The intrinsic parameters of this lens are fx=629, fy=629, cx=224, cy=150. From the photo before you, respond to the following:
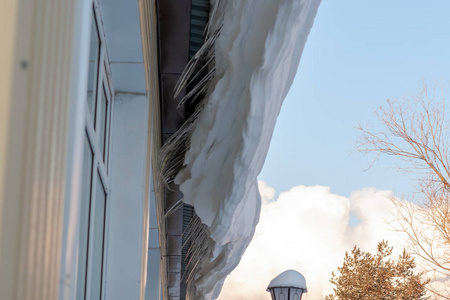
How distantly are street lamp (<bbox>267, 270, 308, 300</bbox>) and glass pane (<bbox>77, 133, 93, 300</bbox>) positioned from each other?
11.4 ft

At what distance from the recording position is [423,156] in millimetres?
6875

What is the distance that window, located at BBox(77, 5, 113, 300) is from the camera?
5.33 ft

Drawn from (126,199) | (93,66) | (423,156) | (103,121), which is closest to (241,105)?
(93,66)

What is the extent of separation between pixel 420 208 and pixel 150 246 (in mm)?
4125

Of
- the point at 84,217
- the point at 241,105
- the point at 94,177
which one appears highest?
the point at 241,105

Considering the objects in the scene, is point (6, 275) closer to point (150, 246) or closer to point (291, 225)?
point (150, 246)

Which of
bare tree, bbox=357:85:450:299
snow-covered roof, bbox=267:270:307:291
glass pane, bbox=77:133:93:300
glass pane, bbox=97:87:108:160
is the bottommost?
glass pane, bbox=77:133:93:300

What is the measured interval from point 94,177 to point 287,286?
3.49 m

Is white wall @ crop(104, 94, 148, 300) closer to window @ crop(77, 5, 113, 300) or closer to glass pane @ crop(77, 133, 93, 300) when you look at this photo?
window @ crop(77, 5, 113, 300)

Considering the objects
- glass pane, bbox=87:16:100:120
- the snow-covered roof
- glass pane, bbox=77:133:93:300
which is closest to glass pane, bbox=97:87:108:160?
glass pane, bbox=87:16:100:120

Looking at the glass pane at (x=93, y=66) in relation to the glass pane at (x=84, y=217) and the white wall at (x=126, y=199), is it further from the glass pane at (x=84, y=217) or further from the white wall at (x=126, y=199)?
the white wall at (x=126, y=199)

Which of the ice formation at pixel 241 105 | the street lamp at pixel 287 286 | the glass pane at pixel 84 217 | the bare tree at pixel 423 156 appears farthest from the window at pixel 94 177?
the bare tree at pixel 423 156

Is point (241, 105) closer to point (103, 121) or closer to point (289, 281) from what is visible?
point (103, 121)

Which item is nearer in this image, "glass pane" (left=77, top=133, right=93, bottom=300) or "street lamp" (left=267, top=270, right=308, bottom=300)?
"glass pane" (left=77, top=133, right=93, bottom=300)
